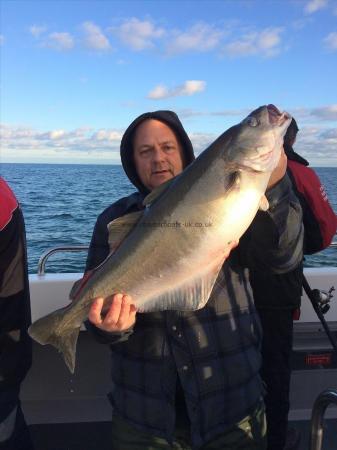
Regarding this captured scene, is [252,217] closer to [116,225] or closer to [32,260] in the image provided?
[116,225]

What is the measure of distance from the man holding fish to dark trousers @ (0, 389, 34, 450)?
1.80 ft

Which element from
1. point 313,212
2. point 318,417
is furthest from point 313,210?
point 318,417

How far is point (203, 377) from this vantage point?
2578 millimetres

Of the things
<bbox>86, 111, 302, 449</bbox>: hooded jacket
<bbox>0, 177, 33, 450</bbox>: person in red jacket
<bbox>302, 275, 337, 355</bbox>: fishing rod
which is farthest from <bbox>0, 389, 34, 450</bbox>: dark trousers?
<bbox>302, 275, 337, 355</bbox>: fishing rod

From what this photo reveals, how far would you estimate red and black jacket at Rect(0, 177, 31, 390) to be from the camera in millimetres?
2850

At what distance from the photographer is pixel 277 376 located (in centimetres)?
394

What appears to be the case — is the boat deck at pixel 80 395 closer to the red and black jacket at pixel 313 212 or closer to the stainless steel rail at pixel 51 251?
the stainless steel rail at pixel 51 251

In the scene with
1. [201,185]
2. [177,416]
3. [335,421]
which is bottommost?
[335,421]

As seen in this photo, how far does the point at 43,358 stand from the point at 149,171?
2864mm

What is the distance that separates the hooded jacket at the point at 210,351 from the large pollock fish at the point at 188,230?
0.16 meters

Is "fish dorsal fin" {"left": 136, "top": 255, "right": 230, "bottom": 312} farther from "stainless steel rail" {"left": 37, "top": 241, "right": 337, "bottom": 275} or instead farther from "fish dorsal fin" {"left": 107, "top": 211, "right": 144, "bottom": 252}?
"stainless steel rail" {"left": 37, "top": 241, "right": 337, "bottom": 275}

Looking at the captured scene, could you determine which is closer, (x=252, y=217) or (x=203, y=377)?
(x=252, y=217)

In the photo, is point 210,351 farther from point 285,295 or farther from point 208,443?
point 285,295

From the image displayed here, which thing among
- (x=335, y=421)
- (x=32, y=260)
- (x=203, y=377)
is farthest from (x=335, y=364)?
(x=32, y=260)
